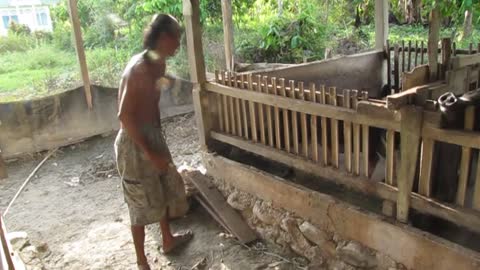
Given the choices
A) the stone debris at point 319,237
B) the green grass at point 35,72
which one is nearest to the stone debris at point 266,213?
the stone debris at point 319,237

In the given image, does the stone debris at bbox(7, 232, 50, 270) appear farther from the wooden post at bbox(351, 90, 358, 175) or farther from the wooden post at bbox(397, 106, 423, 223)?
the wooden post at bbox(397, 106, 423, 223)

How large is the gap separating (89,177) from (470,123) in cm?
468

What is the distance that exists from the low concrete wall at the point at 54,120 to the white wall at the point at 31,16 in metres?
3.72

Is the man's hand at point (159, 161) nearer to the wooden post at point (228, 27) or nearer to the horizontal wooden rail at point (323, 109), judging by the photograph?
the horizontal wooden rail at point (323, 109)

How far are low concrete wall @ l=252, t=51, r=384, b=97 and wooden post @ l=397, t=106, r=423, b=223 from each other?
195cm

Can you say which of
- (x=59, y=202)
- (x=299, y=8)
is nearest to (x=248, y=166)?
(x=59, y=202)

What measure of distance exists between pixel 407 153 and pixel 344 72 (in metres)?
2.35

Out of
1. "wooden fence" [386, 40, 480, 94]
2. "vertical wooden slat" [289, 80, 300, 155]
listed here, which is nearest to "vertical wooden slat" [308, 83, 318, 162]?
"vertical wooden slat" [289, 80, 300, 155]

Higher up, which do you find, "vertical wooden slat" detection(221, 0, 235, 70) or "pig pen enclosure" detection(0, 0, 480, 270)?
"vertical wooden slat" detection(221, 0, 235, 70)

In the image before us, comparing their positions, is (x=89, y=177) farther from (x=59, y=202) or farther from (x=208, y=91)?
(x=208, y=91)

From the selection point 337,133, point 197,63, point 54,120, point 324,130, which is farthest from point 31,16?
point 337,133

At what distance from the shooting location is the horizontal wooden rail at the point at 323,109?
2.76 meters

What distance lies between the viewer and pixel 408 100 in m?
2.59

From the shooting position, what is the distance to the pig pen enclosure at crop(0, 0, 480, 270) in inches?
102
